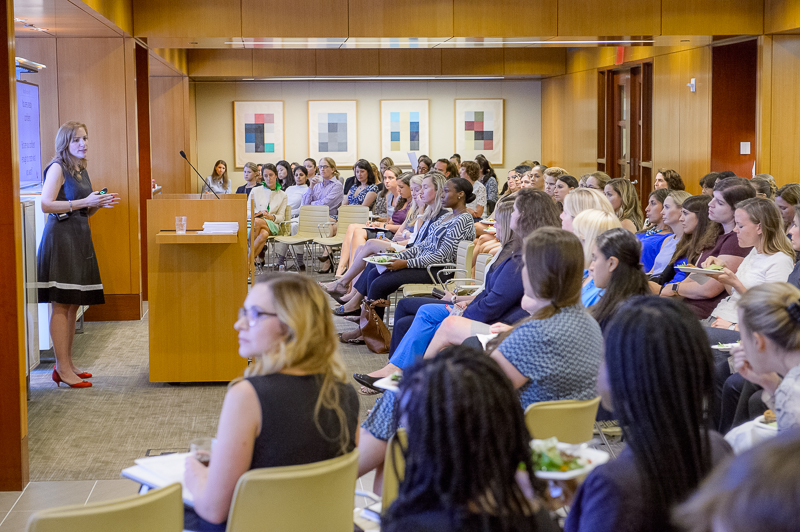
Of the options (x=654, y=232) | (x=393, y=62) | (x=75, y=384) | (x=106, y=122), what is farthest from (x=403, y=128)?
(x=75, y=384)

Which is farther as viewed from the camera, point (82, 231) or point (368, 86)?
point (368, 86)

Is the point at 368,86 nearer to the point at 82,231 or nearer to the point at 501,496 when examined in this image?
the point at 82,231

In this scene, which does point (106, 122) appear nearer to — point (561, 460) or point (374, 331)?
point (374, 331)

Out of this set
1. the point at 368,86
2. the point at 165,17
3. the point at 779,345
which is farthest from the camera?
the point at 368,86

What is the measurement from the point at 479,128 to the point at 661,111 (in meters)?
5.19

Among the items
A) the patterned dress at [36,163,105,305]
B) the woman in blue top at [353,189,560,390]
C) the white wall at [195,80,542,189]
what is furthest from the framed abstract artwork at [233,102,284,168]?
the woman in blue top at [353,189,560,390]

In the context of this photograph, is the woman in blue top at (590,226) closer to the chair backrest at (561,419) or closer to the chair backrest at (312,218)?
the chair backrest at (561,419)

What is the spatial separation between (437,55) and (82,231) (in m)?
9.90

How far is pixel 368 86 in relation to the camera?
15.5m

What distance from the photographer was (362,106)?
15.5 meters

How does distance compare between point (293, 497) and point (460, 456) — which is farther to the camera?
point (293, 497)

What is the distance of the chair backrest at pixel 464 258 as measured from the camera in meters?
6.49

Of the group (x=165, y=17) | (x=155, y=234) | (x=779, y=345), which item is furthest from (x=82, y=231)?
(x=779, y=345)

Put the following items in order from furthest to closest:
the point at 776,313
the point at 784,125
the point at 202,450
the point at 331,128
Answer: the point at 331,128 < the point at 784,125 < the point at 776,313 < the point at 202,450
